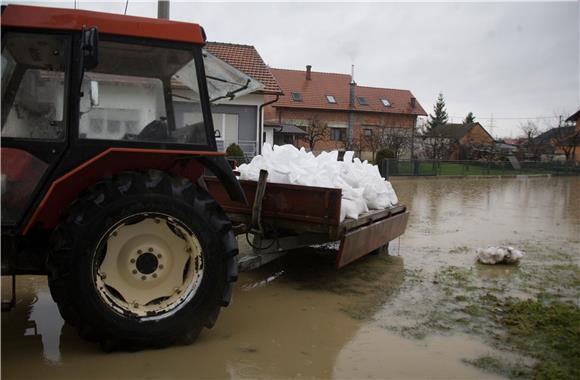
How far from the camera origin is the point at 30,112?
3.66 m

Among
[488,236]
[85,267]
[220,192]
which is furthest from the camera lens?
[488,236]

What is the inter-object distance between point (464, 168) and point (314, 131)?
10.5 meters

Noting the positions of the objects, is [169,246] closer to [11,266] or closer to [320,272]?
[11,266]

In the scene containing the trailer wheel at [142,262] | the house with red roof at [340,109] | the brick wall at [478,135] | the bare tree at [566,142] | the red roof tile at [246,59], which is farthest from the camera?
the brick wall at [478,135]

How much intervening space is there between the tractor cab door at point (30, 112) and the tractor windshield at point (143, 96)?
18 cm

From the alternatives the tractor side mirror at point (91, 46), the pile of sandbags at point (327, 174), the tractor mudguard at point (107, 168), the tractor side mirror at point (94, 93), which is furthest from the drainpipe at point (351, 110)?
the tractor side mirror at point (91, 46)

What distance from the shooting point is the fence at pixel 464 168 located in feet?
82.4

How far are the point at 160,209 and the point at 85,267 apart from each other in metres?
0.61

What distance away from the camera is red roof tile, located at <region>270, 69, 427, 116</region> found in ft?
132

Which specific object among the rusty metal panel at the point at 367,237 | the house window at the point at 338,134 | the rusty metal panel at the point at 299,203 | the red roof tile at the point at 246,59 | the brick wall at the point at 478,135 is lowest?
the rusty metal panel at the point at 367,237

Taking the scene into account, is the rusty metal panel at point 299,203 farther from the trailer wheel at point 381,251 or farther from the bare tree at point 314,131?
the bare tree at point 314,131

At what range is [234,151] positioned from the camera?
1942 centimetres

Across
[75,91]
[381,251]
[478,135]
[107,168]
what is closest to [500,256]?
[381,251]

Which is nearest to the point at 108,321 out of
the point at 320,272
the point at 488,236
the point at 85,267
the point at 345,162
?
the point at 85,267
